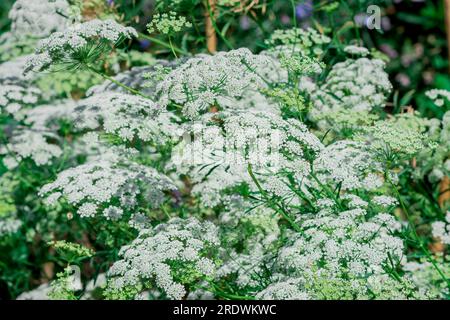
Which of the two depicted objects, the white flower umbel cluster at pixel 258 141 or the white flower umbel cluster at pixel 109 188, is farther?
the white flower umbel cluster at pixel 109 188

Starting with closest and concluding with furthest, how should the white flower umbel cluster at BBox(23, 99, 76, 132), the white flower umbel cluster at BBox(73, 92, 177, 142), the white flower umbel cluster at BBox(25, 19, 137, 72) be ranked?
1. the white flower umbel cluster at BBox(25, 19, 137, 72)
2. the white flower umbel cluster at BBox(73, 92, 177, 142)
3. the white flower umbel cluster at BBox(23, 99, 76, 132)

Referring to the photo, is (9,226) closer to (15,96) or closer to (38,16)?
(15,96)

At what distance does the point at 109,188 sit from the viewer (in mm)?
3443

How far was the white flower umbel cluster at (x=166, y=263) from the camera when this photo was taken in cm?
298

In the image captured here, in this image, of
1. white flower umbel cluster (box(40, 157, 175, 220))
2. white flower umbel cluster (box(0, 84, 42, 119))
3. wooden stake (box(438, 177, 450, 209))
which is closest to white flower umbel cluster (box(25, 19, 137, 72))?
white flower umbel cluster (box(40, 157, 175, 220))

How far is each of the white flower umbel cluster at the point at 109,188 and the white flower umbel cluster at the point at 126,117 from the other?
0.18 meters

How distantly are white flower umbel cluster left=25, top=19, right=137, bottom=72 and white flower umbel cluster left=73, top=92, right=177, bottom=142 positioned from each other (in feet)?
0.88

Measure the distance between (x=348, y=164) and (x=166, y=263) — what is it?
2.80 ft

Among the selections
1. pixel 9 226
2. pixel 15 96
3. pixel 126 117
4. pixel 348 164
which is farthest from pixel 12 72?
pixel 348 164

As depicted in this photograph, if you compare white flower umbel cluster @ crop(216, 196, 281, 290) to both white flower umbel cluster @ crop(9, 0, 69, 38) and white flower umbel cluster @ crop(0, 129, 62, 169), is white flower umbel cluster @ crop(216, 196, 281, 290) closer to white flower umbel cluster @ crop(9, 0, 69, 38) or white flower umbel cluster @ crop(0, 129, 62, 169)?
white flower umbel cluster @ crop(0, 129, 62, 169)

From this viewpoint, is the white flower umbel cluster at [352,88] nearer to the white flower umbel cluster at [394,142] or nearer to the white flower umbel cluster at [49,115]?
the white flower umbel cluster at [394,142]

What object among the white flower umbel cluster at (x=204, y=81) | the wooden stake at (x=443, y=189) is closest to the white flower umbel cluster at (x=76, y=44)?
the white flower umbel cluster at (x=204, y=81)

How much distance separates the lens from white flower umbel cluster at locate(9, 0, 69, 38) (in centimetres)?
425
